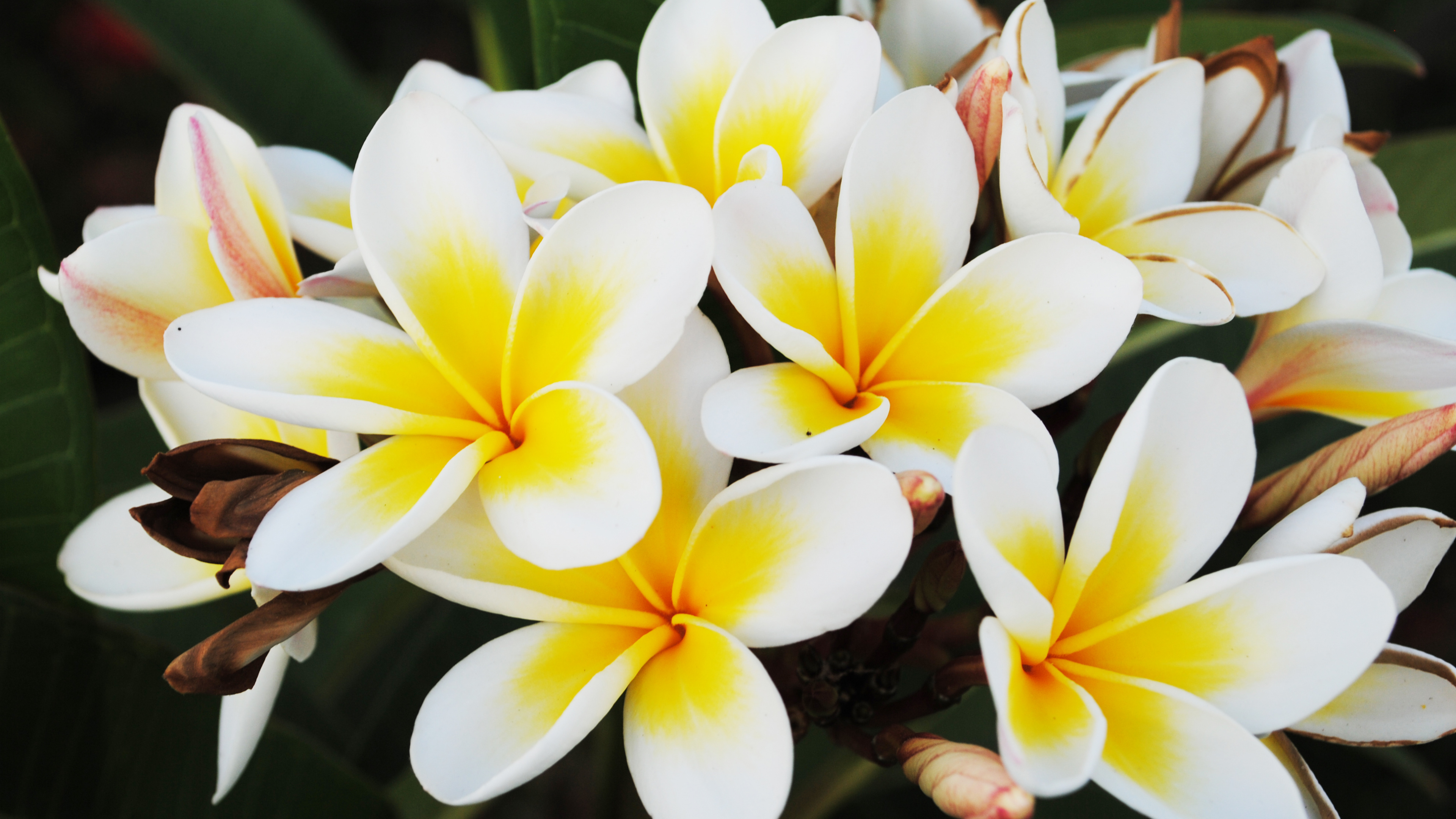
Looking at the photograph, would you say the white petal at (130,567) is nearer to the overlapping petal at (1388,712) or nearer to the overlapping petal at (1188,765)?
the overlapping petal at (1188,765)

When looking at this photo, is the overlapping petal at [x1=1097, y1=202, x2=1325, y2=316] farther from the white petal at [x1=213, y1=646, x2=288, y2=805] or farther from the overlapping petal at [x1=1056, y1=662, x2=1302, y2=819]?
the white petal at [x1=213, y1=646, x2=288, y2=805]

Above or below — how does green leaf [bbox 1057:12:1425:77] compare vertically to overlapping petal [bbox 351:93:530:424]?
below

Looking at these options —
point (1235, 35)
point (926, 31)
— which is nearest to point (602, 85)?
point (926, 31)

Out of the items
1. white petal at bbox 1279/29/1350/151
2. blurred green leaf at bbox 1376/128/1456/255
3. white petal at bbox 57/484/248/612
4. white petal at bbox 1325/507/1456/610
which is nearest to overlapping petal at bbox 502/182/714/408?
white petal at bbox 57/484/248/612

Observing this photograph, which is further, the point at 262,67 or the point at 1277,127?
the point at 262,67

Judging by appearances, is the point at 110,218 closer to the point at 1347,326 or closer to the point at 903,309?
the point at 903,309

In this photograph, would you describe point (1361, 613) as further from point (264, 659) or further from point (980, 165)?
point (264, 659)
